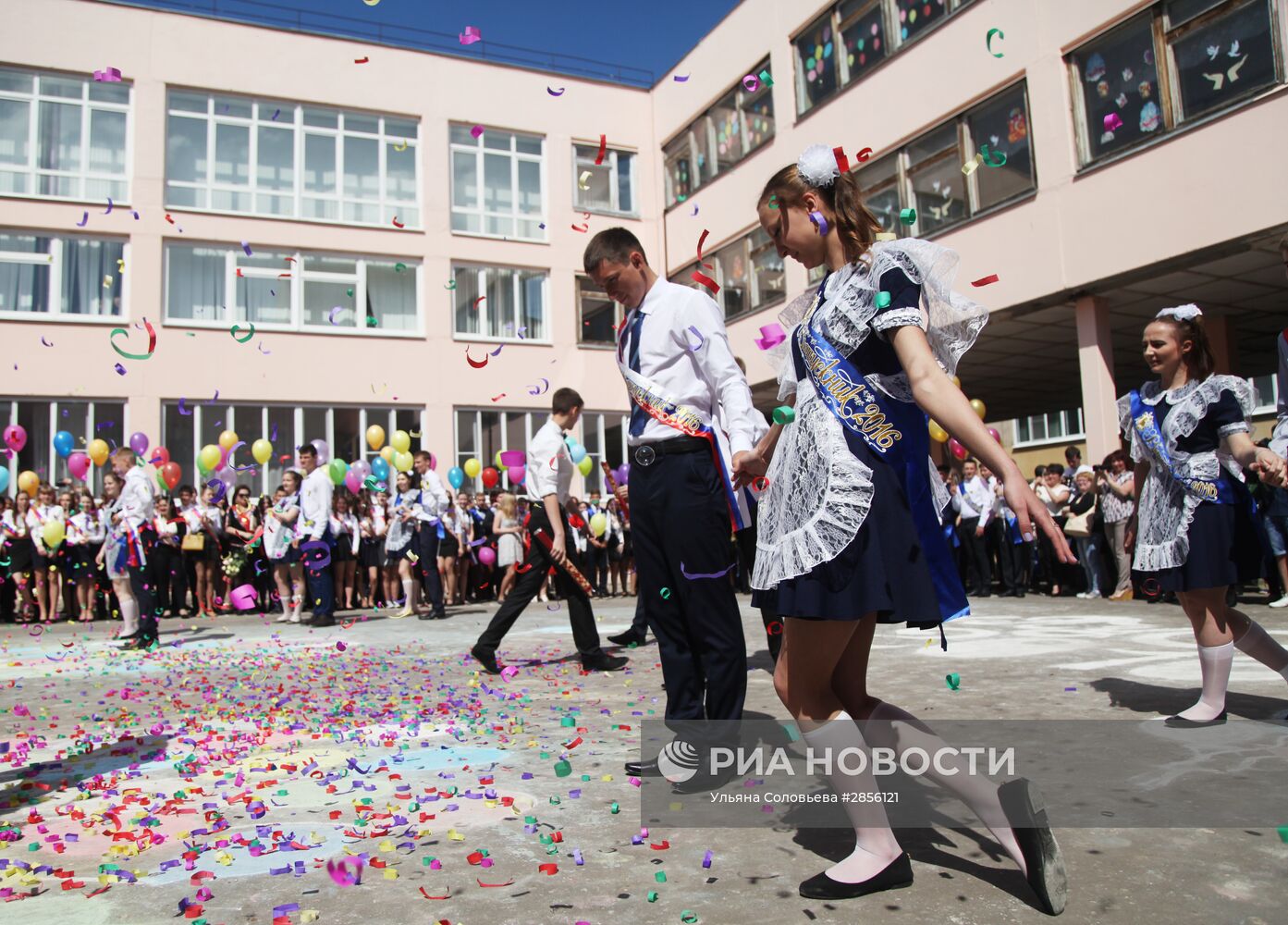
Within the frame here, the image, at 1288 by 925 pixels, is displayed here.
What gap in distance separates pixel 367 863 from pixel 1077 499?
1195 centimetres

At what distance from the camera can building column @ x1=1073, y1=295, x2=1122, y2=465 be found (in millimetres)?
13766

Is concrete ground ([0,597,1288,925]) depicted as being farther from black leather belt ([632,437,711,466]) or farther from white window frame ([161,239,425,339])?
white window frame ([161,239,425,339])

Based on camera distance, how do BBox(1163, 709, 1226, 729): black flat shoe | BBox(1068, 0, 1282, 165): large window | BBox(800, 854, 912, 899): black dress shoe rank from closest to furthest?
BBox(800, 854, 912, 899): black dress shoe, BBox(1163, 709, 1226, 729): black flat shoe, BBox(1068, 0, 1282, 165): large window

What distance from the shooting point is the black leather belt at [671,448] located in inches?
148

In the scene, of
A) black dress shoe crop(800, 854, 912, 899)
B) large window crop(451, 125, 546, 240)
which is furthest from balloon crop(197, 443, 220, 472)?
black dress shoe crop(800, 854, 912, 899)

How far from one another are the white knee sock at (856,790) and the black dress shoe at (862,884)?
0.07 ft

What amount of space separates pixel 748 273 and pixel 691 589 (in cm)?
1840

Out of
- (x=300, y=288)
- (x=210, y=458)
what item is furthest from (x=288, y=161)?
(x=210, y=458)

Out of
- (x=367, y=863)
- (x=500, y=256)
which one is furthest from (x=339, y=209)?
(x=367, y=863)

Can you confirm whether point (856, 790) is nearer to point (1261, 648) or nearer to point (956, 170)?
point (1261, 648)

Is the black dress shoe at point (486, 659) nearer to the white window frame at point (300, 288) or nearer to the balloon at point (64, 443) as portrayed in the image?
the balloon at point (64, 443)

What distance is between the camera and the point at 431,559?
460 inches

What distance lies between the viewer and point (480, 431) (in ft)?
73.7

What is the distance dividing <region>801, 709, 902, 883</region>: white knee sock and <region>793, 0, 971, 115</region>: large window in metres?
15.5
